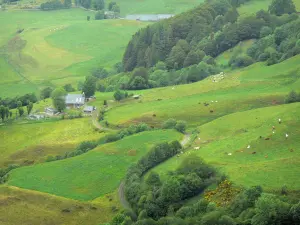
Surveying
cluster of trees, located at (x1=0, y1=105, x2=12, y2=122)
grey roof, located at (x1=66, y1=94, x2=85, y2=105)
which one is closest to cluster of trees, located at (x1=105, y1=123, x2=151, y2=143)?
grey roof, located at (x1=66, y1=94, x2=85, y2=105)

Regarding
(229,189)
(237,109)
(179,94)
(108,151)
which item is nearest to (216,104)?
(237,109)

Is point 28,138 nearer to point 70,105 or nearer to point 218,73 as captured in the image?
point 70,105

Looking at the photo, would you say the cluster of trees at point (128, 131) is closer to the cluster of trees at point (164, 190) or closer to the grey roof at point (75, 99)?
the cluster of trees at point (164, 190)

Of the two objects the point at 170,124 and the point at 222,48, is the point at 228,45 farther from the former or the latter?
the point at 170,124

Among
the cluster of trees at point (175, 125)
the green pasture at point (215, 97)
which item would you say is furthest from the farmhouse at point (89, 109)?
the cluster of trees at point (175, 125)

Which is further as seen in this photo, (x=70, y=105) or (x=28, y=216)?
(x=70, y=105)

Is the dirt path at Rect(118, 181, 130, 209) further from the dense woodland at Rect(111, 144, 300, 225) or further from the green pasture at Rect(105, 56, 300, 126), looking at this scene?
the green pasture at Rect(105, 56, 300, 126)
